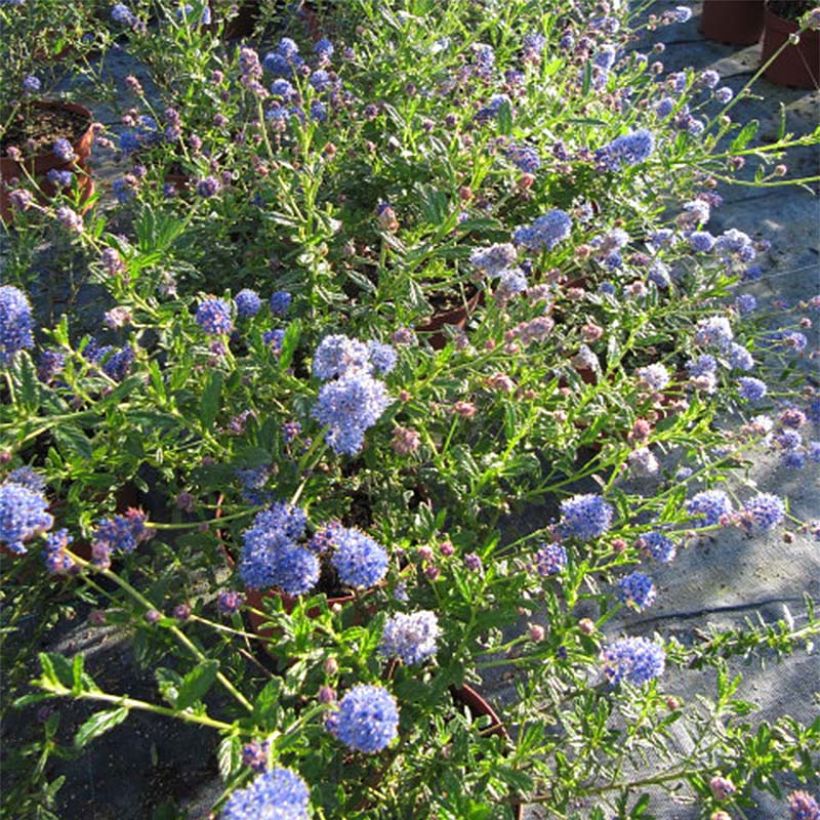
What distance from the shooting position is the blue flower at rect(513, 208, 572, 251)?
1895 mm

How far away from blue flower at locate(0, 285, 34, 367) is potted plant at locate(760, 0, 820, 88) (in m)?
3.86

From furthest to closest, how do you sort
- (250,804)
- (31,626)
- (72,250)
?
(72,250) < (31,626) < (250,804)

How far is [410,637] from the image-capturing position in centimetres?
135

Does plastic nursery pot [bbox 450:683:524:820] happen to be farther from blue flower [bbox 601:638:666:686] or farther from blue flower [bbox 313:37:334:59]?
blue flower [bbox 313:37:334:59]

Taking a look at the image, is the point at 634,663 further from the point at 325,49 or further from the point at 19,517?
the point at 325,49

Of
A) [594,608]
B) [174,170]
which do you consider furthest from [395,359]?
[174,170]

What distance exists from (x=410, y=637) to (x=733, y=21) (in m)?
4.28

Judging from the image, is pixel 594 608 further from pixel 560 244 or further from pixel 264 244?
pixel 264 244

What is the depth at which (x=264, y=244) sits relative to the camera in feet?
7.35

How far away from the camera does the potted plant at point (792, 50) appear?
4.15 metres

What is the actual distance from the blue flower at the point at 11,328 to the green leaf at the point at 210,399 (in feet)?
0.95

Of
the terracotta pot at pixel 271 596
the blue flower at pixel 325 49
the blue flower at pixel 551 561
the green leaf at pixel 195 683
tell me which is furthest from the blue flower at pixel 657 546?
the blue flower at pixel 325 49

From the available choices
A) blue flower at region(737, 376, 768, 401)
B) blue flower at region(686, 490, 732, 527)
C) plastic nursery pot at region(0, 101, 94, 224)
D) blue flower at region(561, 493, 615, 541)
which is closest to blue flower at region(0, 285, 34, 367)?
blue flower at region(561, 493, 615, 541)

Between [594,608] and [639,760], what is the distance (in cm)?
43
